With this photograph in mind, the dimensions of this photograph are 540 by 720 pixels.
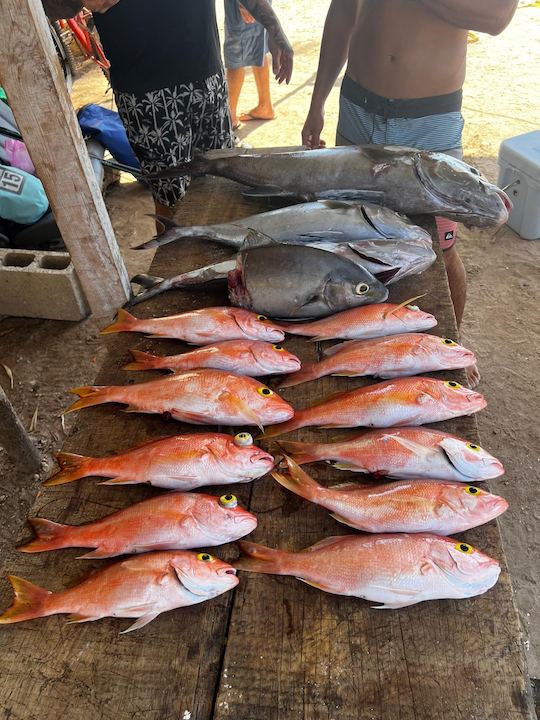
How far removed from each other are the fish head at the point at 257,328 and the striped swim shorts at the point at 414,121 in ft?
4.60

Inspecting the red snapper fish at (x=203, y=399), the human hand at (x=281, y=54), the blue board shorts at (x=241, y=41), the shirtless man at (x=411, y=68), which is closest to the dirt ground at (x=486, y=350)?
the blue board shorts at (x=241, y=41)

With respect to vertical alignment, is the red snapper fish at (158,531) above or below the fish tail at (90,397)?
below

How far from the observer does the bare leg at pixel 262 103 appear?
21.6ft

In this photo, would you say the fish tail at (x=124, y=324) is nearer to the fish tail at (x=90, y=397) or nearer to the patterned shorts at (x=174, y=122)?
the fish tail at (x=90, y=397)

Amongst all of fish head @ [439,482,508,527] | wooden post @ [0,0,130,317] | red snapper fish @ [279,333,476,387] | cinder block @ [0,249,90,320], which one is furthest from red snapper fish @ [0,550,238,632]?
cinder block @ [0,249,90,320]

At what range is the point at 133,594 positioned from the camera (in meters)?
1.22

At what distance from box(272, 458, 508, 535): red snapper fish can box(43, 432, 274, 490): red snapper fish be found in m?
0.11

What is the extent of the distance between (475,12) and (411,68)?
14.2 inches

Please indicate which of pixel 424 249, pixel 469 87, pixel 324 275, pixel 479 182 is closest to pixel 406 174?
pixel 479 182

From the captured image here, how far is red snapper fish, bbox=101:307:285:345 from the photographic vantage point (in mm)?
1846

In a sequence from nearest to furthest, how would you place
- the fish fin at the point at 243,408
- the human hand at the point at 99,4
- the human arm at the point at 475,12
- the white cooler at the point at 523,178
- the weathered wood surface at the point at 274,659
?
the weathered wood surface at the point at 274,659 < the fish fin at the point at 243,408 < the human hand at the point at 99,4 < the human arm at the point at 475,12 < the white cooler at the point at 523,178

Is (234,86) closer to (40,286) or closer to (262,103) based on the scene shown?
(262,103)

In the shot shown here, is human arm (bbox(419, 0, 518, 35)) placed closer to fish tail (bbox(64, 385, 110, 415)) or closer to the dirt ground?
the dirt ground

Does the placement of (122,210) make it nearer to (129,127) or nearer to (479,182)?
(129,127)
